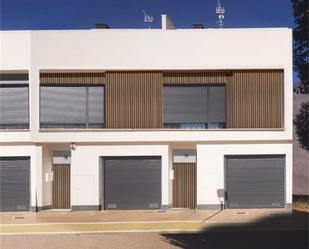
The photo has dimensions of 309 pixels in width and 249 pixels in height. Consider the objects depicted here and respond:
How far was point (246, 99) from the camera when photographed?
22969 millimetres

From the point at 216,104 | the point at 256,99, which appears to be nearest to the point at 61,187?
the point at 216,104

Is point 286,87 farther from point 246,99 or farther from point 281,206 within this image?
point 281,206

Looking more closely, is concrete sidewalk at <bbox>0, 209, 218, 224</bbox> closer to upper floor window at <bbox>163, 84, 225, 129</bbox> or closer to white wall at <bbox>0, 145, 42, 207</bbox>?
white wall at <bbox>0, 145, 42, 207</bbox>

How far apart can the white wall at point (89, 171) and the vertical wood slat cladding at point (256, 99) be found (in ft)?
11.2

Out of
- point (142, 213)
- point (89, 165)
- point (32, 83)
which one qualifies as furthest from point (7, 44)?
point (142, 213)

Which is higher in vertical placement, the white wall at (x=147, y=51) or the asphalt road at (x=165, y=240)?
the white wall at (x=147, y=51)

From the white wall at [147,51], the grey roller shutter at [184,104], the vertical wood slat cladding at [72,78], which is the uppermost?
the white wall at [147,51]

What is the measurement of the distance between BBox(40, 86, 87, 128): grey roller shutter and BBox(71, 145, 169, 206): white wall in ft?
4.73

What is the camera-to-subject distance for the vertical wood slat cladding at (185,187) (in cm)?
2350

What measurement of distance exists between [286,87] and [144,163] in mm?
6817

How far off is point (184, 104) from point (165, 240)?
28.6ft

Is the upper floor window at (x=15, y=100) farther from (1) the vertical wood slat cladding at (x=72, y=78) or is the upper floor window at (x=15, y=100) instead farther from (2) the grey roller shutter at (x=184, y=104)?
(2) the grey roller shutter at (x=184, y=104)

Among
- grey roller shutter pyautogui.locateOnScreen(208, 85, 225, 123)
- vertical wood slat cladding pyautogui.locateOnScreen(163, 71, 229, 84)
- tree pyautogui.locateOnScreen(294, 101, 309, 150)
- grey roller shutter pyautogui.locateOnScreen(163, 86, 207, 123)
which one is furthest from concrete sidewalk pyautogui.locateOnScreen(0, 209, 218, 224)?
tree pyautogui.locateOnScreen(294, 101, 309, 150)

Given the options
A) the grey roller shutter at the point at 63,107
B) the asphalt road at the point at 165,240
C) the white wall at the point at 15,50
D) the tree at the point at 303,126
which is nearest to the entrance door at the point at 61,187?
the grey roller shutter at the point at 63,107
